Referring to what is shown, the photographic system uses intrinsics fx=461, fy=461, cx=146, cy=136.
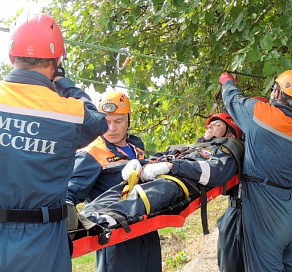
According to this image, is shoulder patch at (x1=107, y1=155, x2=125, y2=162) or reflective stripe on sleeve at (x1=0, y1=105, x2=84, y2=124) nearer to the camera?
reflective stripe on sleeve at (x1=0, y1=105, x2=84, y2=124)

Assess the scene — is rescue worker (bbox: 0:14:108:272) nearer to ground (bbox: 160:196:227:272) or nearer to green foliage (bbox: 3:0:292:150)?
green foliage (bbox: 3:0:292:150)

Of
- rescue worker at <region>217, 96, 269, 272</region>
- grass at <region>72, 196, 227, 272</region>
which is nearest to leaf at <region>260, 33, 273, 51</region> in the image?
rescue worker at <region>217, 96, 269, 272</region>

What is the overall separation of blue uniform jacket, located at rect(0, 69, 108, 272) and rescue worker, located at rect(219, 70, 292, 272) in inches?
76.5

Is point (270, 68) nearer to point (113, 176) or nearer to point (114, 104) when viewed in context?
point (114, 104)

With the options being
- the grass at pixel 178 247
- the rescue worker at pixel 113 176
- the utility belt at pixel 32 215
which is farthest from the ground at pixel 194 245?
the utility belt at pixel 32 215

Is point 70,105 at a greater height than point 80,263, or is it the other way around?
point 70,105

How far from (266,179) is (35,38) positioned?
7.88 ft

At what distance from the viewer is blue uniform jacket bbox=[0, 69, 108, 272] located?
2.11 meters

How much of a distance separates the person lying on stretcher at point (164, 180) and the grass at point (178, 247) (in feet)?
11.5

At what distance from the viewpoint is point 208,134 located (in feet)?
14.8

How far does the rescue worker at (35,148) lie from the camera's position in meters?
2.11

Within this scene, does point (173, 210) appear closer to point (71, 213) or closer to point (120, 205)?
point (120, 205)

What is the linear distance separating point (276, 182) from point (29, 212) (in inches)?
95.2

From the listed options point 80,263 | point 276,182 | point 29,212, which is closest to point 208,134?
point 276,182
